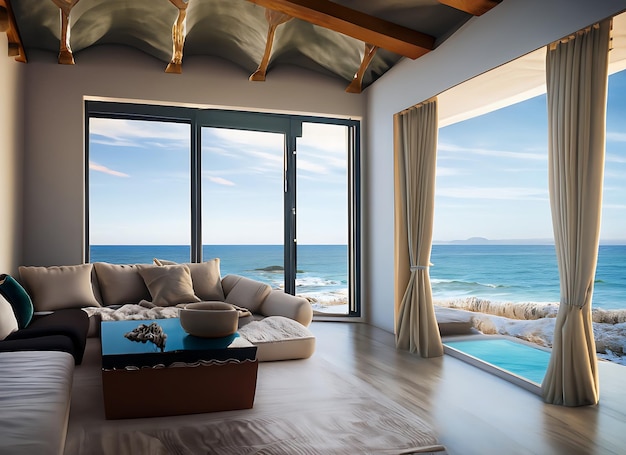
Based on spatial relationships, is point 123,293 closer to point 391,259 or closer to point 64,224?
point 64,224

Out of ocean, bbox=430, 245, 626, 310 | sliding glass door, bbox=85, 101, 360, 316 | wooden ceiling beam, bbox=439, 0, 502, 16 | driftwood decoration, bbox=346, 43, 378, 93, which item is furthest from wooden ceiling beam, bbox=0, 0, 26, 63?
ocean, bbox=430, 245, 626, 310

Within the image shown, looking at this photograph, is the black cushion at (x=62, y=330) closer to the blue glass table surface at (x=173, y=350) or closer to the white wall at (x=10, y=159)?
the blue glass table surface at (x=173, y=350)

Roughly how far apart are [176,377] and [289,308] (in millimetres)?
2022

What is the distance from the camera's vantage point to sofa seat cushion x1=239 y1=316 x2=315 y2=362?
4219 mm

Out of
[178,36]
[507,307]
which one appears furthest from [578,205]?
[507,307]

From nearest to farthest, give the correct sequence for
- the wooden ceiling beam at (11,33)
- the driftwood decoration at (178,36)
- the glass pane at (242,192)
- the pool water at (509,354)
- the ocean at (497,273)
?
1. the wooden ceiling beam at (11,33)
2. the driftwood decoration at (178,36)
3. the pool water at (509,354)
4. the ocean at (497,273)
5. the glass pane at (242,192)

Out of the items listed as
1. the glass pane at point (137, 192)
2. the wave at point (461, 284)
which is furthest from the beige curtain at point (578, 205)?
the wave at point (461, 284)

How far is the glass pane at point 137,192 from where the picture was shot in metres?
13.9

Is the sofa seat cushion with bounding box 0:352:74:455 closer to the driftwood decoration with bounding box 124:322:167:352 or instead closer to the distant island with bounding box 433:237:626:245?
the driftwood decoration with bounding box 124:322:167:352

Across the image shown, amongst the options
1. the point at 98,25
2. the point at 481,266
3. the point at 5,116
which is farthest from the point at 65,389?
the point at 481,266

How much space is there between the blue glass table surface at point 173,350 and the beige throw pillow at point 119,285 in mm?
1905

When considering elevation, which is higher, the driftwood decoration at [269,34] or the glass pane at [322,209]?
the driftwood decoration at [269,34]

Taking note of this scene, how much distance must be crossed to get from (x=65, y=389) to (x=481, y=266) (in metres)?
13.8

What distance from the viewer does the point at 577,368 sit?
336cm
